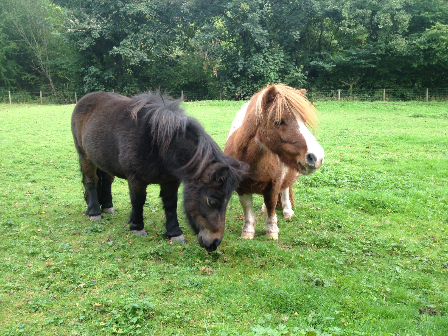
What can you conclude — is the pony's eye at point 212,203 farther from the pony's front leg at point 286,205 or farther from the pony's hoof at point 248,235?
the pony's front leg at point 286,205

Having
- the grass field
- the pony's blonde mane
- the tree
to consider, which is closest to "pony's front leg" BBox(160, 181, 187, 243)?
the grass field

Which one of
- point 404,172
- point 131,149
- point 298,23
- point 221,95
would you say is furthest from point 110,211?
point 298,23

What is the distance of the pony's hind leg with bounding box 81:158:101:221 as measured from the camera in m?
6.75

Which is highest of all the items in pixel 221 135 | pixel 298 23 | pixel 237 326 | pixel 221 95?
pixel 298 23

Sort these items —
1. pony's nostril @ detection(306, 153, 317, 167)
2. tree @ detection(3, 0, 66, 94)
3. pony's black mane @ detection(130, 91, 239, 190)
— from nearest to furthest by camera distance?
1. pony's nostril @ detection(306, 153, 317, 167)
2. pony's black mane @ detection(130, 91, 239, 190)
3. tree @ detection(3, 0, 66, 94)

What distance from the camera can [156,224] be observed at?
6.54 meters

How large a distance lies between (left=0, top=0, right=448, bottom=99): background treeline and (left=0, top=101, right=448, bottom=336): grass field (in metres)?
26.9

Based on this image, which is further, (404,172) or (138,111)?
(404,172)

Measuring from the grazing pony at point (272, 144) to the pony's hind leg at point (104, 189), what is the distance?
2.88m

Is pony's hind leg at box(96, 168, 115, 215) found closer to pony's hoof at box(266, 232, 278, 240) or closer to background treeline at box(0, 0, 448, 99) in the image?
pony's hoof at box(266, 232, 278, 240)

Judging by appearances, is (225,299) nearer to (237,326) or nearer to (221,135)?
(237,326)

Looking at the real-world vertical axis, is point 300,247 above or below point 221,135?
below

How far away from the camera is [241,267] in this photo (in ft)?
15.0

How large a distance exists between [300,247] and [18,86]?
46.8m
